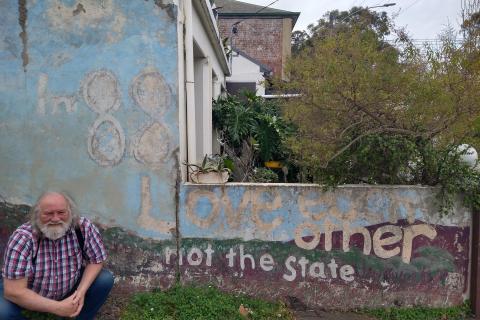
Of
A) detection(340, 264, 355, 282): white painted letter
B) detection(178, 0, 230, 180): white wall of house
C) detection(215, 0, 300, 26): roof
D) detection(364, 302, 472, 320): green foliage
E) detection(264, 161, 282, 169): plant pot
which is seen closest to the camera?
detection(364, 302, 472, 320): green foliage

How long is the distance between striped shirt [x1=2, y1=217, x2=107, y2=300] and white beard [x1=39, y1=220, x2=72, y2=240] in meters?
0.07

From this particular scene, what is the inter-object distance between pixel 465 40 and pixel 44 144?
14.6 ft

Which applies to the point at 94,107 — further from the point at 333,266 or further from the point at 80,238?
the point at 333,266

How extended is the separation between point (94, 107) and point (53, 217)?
156 cm

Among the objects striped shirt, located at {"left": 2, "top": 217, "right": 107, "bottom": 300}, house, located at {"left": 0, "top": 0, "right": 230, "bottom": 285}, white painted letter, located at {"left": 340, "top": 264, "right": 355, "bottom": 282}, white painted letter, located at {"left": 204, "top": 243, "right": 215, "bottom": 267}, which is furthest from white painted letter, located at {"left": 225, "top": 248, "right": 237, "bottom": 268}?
striped shirt, located at {"left": 2, "top": 217, "right": 107, "bottom": 300}

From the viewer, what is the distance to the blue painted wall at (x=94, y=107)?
14.2 feet

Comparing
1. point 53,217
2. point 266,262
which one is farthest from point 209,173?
point 53,217

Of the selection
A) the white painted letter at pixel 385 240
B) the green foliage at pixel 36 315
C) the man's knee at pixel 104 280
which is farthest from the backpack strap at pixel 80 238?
the white painted letter at pixel 385 240

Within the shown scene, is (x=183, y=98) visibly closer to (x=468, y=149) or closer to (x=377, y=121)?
(x=377, y=121)

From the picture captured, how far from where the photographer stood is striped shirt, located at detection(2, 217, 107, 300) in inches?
120

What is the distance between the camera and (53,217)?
3152 millimetres

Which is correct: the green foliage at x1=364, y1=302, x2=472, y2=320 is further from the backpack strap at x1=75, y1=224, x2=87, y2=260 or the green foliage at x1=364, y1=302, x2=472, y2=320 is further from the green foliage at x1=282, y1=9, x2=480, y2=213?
the backpack strap at x1=75, y1=224, x2=87, y2=260

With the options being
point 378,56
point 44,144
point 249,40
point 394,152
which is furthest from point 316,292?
point 249,40

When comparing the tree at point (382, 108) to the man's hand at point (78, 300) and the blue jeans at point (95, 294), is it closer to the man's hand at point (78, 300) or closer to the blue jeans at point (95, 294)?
the blue jeans at point (95, 294)
